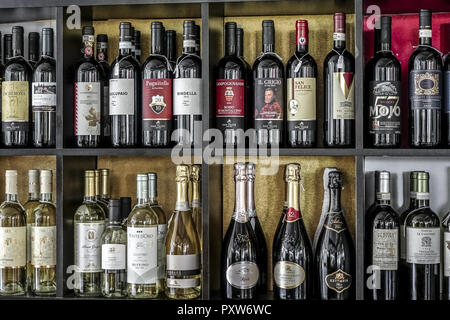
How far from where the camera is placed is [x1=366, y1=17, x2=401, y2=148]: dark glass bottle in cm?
148

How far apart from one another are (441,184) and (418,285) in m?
0.31

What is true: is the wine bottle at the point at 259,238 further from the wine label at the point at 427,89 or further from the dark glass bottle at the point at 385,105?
the wine label at the point at 427,89

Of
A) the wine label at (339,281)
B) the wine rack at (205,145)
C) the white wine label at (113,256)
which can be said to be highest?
the wine rack at (205,145)

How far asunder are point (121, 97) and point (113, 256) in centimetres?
41

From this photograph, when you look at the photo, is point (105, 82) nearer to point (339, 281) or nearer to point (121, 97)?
point (121, 97)

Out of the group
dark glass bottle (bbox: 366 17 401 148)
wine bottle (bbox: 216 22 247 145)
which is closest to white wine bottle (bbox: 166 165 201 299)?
wine bottle (bbox: 216 22 247 145)

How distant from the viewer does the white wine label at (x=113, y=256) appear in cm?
154

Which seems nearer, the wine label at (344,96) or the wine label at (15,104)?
the wine label at (344,96)

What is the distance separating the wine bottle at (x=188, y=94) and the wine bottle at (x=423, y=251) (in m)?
0.58

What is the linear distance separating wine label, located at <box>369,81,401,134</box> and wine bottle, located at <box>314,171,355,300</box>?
0.55 feet

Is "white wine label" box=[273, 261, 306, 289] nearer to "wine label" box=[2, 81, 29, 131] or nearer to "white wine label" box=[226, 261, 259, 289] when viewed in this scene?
"white wine label" box=[226, 261, 259, 289]

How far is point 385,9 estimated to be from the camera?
1652mm

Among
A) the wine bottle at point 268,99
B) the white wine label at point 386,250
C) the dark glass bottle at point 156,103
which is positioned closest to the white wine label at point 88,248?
the dark glass bottle at point 156,103

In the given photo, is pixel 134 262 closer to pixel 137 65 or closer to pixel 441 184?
pixel 137 65
